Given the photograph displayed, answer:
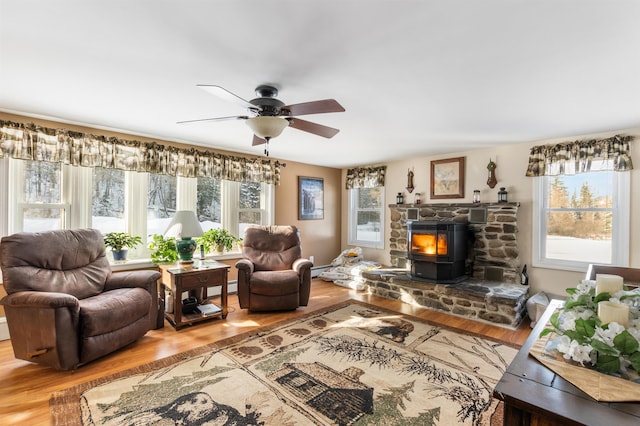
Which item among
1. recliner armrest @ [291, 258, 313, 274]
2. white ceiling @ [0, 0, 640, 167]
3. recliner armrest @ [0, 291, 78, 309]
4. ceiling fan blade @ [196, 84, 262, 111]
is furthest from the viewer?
recliner armrest @ [291, 258, 313, 274]

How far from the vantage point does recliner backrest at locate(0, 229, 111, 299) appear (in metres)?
2.48

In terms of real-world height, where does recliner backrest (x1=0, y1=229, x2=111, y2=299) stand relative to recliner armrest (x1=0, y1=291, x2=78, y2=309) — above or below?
above

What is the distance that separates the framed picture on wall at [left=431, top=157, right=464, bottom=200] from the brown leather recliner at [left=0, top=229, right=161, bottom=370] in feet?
13.9

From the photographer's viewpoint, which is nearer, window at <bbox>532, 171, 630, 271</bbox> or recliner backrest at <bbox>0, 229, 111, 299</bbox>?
recliner backrest at <bbox>0, 229, 111, 299</bbox>

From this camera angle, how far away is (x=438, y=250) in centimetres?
415

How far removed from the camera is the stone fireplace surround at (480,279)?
357 cm

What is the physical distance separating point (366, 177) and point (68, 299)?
4793mm

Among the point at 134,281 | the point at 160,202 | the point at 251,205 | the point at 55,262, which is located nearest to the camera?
the point at 55,262

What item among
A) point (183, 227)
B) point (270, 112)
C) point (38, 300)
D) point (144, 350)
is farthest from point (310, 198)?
point (38, 300)

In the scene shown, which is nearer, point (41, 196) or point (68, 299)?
point (68, 299)

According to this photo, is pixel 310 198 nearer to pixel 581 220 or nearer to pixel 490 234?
pixel 490 234

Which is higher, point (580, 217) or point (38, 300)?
point (580, 217)

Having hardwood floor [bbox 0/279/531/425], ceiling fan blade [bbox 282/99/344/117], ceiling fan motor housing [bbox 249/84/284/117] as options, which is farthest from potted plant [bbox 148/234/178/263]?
ceiling fan blade [bbox 282/99/344/117]

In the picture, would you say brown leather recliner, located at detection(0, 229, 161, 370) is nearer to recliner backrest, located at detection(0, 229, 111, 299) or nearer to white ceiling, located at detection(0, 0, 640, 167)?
recliner backrest, located at detection(0, 229, 111, 299)
